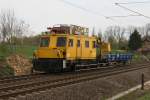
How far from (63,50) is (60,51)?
10.6 inches

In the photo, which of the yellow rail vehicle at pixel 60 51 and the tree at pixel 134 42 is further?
the tree at pixel 134 42

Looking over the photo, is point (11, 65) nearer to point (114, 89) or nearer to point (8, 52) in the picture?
point (8, 52)

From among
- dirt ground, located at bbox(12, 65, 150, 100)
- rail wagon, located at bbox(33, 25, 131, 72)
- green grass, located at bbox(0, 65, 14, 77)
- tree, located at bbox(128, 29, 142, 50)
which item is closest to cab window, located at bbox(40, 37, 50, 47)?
rail wagon, located at bbox(33, 25, 131, 72)

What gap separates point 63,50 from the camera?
27875mm

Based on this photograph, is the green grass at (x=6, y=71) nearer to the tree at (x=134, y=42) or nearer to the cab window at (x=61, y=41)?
the cab window at (x=61, y=41)

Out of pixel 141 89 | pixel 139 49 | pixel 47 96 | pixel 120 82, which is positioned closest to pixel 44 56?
pixel 120 82

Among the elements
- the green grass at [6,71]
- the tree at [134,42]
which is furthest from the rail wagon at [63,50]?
the tree at [134,42]

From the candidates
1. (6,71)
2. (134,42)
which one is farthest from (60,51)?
(134,42)

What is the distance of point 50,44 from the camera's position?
93.7ft

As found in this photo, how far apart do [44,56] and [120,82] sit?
626 centimetres

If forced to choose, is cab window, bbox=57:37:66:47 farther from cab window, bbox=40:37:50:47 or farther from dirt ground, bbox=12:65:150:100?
dirt ground, bbox=12:65:150:100

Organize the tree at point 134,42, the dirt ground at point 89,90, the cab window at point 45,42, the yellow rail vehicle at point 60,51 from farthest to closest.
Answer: the tree at point 134,42, the cab window at point 45,42, the yellow rail vehicle at point 60,51, the dirt ground at point 89,90

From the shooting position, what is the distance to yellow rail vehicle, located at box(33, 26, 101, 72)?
27438 mm

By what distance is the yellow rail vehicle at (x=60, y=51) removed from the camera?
27438 mm
